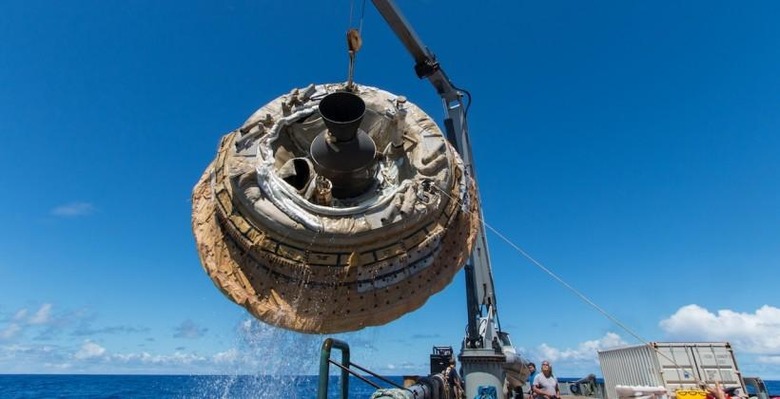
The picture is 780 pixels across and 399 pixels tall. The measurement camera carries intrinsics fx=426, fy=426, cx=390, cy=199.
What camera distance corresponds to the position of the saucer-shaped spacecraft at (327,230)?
346 cm

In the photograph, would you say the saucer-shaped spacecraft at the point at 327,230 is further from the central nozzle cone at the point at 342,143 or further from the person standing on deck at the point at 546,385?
the person standing on deck at the point at 546,385

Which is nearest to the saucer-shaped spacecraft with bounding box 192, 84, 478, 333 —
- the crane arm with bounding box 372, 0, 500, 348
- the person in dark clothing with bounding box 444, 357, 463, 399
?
the crane arm with bounding box 372, 0, 500, 348

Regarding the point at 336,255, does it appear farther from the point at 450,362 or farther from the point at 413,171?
the point at 450,362

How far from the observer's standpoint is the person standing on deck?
8.97 metres

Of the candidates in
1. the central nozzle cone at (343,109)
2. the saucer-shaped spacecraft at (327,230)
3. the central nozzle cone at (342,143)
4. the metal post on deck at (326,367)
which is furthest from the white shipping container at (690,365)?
the central nozzle cone at (343,109)

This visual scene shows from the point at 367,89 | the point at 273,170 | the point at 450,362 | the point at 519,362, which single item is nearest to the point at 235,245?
the point at 273,170

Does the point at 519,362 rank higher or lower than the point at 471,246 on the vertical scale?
lower

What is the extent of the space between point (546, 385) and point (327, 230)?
7798 millimetres

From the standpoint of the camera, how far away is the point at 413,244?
366cm

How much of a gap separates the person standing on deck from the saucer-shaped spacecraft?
649 centimetres

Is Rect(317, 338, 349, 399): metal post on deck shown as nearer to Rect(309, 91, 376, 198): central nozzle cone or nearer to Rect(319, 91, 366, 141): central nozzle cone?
Rect(309, 91, 376, 198): central nozzle cone

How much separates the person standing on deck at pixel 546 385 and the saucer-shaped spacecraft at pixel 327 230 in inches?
256

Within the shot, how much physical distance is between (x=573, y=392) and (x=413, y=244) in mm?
19425

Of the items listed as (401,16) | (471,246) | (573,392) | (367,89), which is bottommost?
(573,392)
